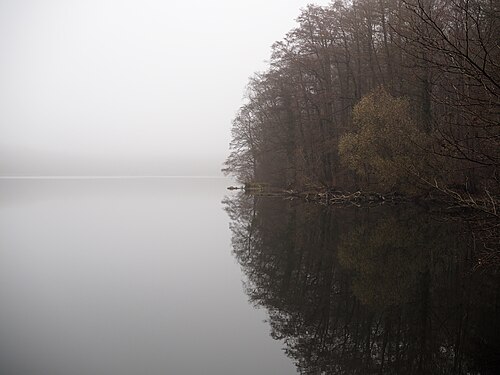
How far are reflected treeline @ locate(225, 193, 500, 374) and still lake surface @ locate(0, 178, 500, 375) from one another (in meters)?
0.03

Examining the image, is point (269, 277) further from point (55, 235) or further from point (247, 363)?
point (55, 235)

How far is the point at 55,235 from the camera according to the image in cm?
1869

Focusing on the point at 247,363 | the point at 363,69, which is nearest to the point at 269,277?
the point at 247,363

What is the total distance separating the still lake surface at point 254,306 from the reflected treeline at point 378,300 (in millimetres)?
33

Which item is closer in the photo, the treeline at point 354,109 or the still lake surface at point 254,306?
the still lake surface at point 254,306

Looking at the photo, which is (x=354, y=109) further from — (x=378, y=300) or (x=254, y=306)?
(x=254, y=306)

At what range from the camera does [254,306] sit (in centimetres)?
830

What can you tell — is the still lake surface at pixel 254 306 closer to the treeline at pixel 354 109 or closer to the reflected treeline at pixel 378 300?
the reflected treeline at pixel 378 300

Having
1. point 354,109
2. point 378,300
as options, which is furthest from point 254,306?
point 354,109

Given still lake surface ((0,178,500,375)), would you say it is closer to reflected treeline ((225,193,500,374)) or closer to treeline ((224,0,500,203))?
reflected treeline ((225,193,500,374))

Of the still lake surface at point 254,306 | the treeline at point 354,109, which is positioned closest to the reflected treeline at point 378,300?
the still lake surface at point 254,306

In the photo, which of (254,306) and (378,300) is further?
(254,306)

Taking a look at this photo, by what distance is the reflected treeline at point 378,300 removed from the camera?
5.66 m

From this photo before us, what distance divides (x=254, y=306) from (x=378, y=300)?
8.10ft
